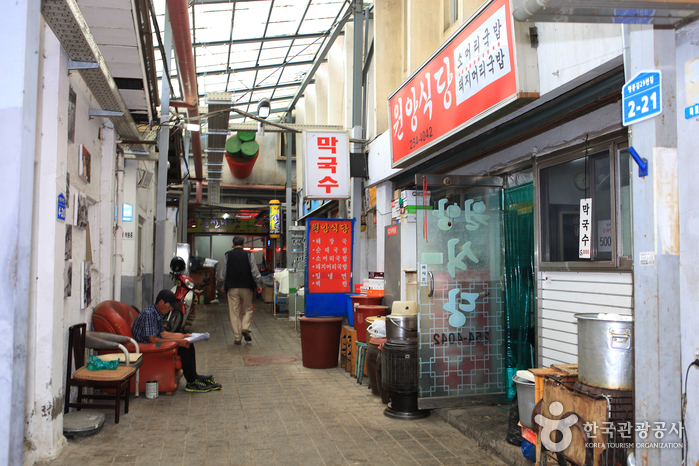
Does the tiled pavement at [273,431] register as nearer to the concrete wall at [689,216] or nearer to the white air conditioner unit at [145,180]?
the concrete wall at [689,216]

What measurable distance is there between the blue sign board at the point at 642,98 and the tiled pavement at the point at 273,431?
288cm

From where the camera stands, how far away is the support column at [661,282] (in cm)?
281

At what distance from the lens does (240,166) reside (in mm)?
18922

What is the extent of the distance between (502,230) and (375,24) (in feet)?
15.5

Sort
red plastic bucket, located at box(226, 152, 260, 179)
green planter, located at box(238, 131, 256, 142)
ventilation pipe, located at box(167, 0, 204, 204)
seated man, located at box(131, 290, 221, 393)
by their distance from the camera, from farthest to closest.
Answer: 1. red plastic bucket, located at box(226, 152, 260, 179)
2. green planter, located at box(238, 131, 256, 142)
3. ventilation pipe, located at box(167, 0, 204, 204)
4. seated man, located at box(131, 290, 221, 393)

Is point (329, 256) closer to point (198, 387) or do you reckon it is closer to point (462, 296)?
point (198, 387)

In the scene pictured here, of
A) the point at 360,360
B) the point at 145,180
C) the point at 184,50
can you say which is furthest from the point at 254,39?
the point at 360,360

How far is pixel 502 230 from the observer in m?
5.91

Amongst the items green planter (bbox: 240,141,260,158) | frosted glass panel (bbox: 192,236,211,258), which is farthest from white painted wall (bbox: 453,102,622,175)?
frosted glass panel (bbox: 192,236,211,258)

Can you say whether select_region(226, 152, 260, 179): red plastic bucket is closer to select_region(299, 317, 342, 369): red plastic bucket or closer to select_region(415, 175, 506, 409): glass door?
select_region(299, 317, 342, 369): red plastic bucket

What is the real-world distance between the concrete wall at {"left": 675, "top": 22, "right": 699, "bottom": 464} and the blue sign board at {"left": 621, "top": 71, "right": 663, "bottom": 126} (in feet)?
0.75

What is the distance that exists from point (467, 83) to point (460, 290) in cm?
220

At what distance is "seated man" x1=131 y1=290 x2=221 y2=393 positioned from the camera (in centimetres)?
635

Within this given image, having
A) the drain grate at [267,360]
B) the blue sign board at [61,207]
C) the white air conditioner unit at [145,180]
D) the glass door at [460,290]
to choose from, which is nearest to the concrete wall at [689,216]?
the glass door at [460,290]
